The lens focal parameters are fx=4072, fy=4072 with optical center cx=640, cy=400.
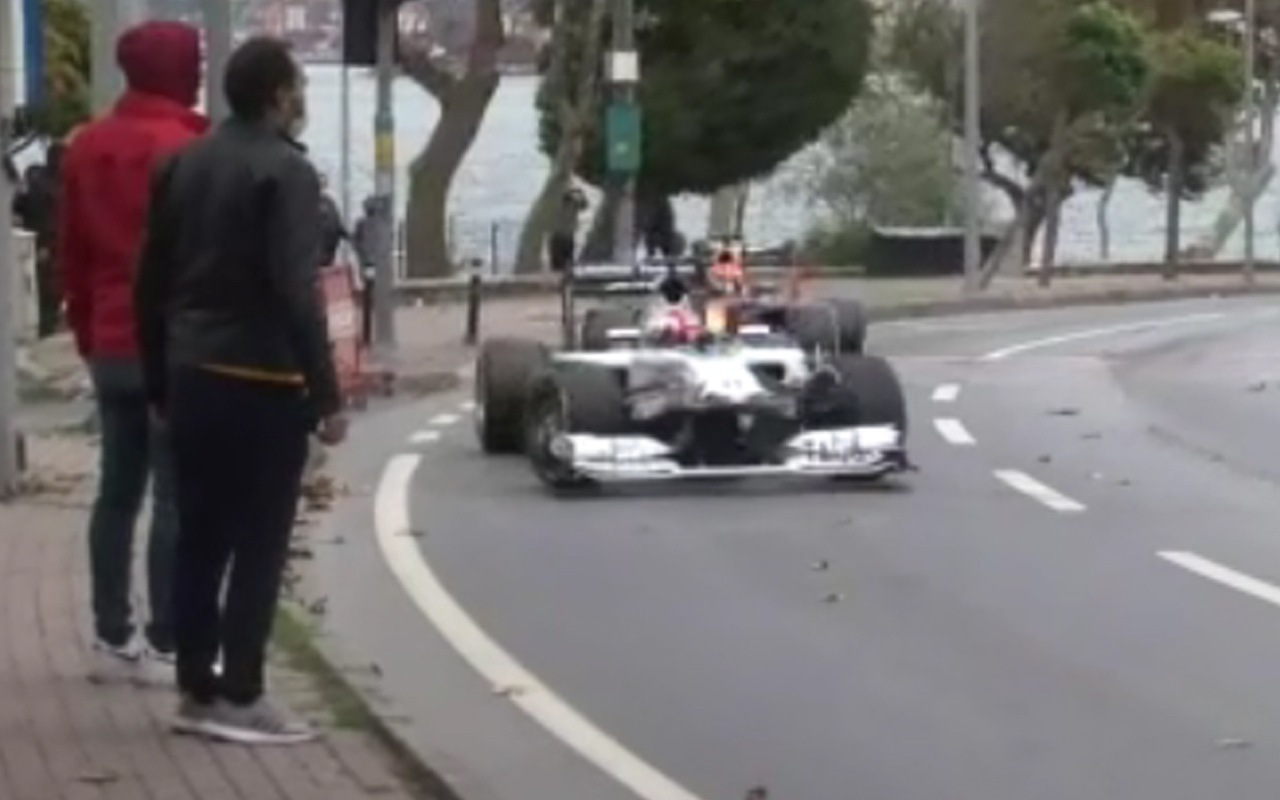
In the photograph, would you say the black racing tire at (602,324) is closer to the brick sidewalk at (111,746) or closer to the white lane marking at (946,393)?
the white lane marking at (946,393)

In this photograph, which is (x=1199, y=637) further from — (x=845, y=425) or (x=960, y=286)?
(x=960, y=286)

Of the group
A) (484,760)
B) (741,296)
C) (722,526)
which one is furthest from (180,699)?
(741,296)

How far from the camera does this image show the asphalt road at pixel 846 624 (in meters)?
11.5

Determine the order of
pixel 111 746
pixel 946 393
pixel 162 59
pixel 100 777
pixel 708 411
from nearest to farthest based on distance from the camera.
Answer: pixel 100 777
pixel 111 746
pixel 162 59
pixel 708 411
pixel 946 393

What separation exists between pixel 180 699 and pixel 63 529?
5.77 metres

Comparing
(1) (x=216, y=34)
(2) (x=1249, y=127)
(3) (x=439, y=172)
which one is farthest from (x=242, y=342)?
(2) (x=1249, y=127)

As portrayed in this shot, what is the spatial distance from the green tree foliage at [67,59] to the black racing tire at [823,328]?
47.1ft

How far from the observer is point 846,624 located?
1485 cm

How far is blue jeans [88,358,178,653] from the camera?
12.0 meters

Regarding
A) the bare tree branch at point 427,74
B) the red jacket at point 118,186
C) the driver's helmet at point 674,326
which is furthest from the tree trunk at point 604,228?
the red jacket at point 118,186

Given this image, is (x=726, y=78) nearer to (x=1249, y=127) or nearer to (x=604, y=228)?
(x=604, y=228)

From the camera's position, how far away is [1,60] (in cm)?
2017

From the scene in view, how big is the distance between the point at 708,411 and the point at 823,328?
138 inches

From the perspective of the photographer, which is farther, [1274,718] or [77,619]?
[77,619]
